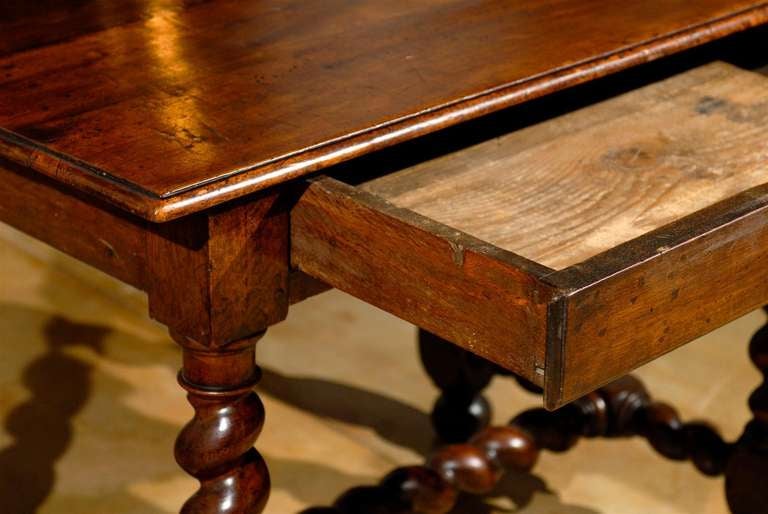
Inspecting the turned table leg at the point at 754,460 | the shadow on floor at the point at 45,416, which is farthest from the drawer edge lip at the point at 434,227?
the shadow on floor at the point at 45,416

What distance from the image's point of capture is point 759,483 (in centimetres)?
144

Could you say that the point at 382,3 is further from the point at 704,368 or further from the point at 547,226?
the point at 704,368

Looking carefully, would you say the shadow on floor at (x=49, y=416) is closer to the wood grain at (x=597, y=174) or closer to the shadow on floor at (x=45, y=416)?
the shadow on floor at (x=45, y=416)

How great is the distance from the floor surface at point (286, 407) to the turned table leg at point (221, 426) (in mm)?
650

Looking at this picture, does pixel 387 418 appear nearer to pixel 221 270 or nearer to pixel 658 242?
pixel 221 270

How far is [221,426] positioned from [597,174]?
1.07 ft

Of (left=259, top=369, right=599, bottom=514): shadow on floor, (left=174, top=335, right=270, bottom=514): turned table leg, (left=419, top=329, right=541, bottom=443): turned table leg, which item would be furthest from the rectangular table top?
(left=259, top=369, right=599, bottom=514): shadow on floor

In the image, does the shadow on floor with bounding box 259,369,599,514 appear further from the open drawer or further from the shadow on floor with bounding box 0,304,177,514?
the open drawer

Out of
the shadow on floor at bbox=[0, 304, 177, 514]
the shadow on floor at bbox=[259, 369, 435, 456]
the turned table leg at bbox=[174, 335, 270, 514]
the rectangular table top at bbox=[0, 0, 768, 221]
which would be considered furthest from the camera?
the shadow on floor at bbox=[259, 369, 435, 456]

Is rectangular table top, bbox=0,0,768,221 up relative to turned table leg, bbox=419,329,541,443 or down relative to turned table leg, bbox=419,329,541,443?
up

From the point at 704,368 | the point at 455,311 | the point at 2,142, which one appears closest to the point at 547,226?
the point at 455,311

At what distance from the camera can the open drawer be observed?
0.84 m

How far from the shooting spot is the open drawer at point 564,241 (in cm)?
84

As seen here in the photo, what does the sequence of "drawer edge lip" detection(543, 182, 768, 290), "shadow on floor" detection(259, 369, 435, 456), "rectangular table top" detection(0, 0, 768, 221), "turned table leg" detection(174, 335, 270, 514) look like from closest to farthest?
"drawer edge lip" detection(543, 182, 768, 290), "rectangular table top" detection(0, 0, 768, 221), "turned table leg" detection(174, 335, 270, 514), "shadow on floor" detection(259, 369, 435, 456)
